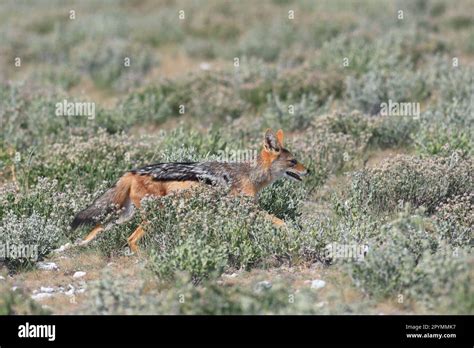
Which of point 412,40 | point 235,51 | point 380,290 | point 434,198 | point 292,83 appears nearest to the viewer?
point 380,290

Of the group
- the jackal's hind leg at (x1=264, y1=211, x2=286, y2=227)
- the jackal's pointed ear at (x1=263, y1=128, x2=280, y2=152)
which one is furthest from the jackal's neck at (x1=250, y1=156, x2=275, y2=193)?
the jackal's hind leg at (x1=264, y1=211, x2=286, y2=227)

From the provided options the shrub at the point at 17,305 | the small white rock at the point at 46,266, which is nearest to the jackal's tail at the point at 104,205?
the small white rock at the point at 46,266

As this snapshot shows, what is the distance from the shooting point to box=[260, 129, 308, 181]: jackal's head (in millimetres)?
9867

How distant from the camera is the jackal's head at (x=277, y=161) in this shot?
32.4ft

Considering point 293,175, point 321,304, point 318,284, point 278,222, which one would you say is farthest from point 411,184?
point 321,304

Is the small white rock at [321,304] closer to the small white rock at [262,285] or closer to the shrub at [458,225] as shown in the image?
the small white rock at [262,285]

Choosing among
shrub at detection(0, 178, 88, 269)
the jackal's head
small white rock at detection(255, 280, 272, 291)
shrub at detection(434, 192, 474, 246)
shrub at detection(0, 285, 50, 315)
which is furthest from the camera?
the jackal's head

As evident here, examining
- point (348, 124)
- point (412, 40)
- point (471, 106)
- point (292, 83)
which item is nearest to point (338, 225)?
point (348, 124)

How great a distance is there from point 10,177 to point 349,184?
449 centimetres

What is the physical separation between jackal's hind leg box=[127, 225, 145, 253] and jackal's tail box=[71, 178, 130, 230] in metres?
0.32

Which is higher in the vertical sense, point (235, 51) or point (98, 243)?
point (235, 51)

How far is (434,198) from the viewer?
10.0 metres

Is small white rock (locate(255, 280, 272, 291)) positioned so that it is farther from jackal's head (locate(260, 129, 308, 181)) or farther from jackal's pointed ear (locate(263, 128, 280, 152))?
jackal's pointed ear (locate(263, 128, 280, 152))

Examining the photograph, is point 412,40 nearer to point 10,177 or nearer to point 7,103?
point 7,103
